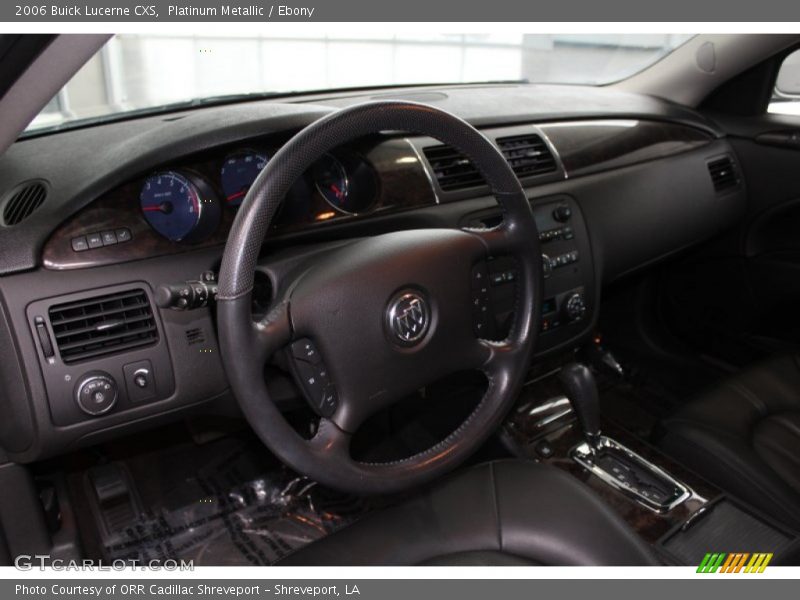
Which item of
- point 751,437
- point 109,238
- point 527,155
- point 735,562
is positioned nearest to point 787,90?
point 527,155

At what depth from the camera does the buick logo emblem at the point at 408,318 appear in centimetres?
119

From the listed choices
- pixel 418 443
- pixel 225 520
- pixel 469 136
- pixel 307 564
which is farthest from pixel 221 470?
pixel 469 136

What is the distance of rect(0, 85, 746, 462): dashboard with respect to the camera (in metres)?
1.21

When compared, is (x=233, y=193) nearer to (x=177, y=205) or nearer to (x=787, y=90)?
(x=177, y=205)

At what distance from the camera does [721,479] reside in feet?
5.29

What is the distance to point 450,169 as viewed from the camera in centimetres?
166

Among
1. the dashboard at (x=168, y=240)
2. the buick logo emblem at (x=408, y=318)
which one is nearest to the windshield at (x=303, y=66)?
the dashboard at (x=168, y=240)

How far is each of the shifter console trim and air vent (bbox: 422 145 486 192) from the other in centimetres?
71

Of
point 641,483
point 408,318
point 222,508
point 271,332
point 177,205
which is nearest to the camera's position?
point 271,332

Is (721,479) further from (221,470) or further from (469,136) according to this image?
(221,470)

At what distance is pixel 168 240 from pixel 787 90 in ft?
6.83

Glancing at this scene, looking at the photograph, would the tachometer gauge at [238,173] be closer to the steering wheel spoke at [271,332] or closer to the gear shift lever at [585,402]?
the steering wheel spoke at [271,332]

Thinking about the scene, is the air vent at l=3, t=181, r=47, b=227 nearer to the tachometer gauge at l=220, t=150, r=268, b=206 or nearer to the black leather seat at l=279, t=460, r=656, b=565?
the tachometer gauge at l=220, t=150, r=268, b=206

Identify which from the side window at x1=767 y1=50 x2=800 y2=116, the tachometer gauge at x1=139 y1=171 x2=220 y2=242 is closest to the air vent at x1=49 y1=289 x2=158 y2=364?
the tachometer gauge at x1=139 y1=171 x2=220 y2=242
